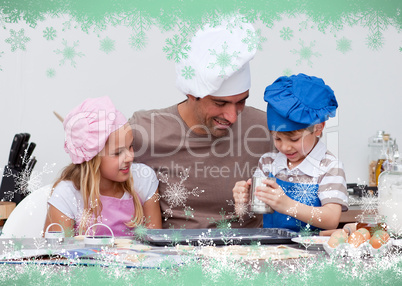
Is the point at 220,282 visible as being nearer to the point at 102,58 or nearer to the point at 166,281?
the point at 166,281

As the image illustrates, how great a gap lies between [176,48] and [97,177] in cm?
48

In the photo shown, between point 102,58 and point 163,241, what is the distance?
20.8 inches

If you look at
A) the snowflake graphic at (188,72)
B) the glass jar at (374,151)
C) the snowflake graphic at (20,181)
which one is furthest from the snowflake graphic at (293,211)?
the glass jar at (374,151)

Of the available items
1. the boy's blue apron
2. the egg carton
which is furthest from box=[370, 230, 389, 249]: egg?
the boy's blue apron

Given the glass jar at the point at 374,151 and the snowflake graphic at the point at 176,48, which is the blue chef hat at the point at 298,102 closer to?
the snowflake graphic at the point at 176,48

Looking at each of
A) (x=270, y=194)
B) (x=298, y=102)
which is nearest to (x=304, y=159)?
(x=298, y=102)

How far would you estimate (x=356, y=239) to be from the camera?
3.61 feet

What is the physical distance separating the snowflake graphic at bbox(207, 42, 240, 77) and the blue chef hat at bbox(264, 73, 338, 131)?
173 millimetres

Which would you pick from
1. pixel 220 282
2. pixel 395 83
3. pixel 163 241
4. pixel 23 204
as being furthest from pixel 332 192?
pixel 395 83

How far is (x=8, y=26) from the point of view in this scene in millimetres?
1314

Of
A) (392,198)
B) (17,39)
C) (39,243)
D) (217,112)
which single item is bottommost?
(39,243)

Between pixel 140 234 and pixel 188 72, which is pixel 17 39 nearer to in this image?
pixel 188 72

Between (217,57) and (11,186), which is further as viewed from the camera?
(11,186)

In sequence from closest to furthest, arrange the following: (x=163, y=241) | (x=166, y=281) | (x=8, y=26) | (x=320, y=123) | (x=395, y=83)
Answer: (x=166, y=281)
(x=163, y=241)
(x=8, y=26)
(x=320, y=123)
(x=395, y=83)
